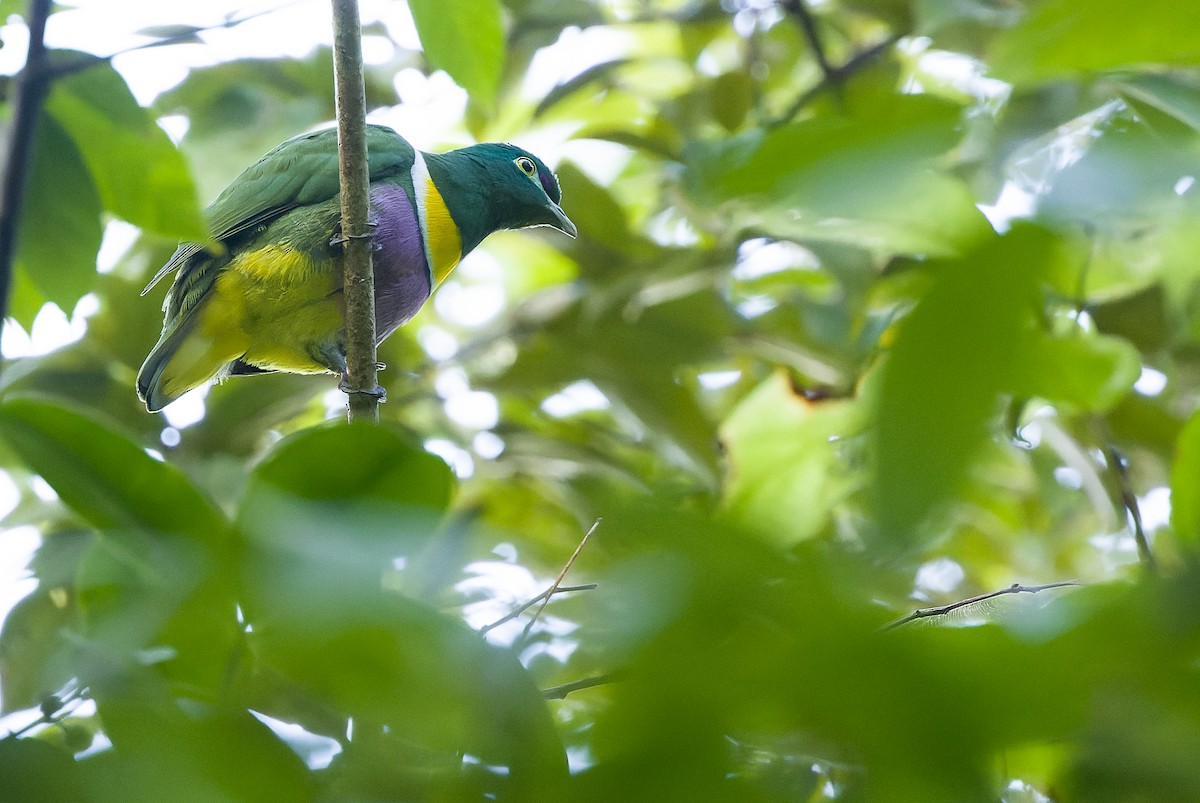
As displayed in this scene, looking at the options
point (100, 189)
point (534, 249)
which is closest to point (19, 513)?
point (534, 249)

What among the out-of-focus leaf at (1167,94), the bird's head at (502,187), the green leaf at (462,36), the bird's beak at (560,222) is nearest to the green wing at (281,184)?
the bird's head at (502,187)

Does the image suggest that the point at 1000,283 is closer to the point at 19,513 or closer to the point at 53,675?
the point at 53,675

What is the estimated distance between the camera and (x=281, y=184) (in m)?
3.58

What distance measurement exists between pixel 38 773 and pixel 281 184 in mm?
3089

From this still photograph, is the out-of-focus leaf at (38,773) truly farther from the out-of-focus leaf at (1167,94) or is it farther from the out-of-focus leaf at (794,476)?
the out-of-focus leaf at (1167,94)

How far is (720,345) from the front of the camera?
4.21 m

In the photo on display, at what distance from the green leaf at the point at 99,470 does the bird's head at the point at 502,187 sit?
124 inches

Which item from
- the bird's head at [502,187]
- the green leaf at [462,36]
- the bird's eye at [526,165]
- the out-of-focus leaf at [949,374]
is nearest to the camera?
the out-of-focus leaf at [949,374]

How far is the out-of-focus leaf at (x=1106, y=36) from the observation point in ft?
2.19

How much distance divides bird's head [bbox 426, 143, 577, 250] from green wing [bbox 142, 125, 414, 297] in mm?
273

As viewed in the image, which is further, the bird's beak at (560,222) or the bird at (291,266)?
the bird's beak at (560,222)

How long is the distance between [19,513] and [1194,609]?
4139 millimetres

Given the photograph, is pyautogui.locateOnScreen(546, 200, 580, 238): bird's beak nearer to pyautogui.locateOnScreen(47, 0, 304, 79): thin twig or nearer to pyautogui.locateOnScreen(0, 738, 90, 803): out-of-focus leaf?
pyautogui.locateOnScreen(47, 0, 304, 79): thin twig

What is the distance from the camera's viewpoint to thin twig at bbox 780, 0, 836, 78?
171 inches
